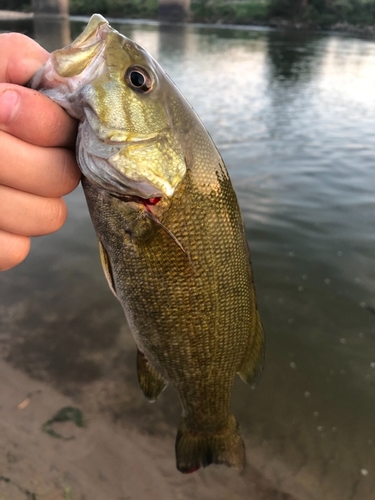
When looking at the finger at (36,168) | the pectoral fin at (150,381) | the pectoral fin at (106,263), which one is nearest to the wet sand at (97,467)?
the pectoral fin at (150,381)

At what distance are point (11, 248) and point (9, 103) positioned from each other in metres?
0.61

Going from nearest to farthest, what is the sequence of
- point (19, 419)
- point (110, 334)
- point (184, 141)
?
point (184, 141), point (19, 419), point (110, 334)

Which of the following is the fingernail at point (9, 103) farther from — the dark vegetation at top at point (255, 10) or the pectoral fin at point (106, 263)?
the dark vegetation at top at point (255, 10)

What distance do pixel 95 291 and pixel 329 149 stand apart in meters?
7.12

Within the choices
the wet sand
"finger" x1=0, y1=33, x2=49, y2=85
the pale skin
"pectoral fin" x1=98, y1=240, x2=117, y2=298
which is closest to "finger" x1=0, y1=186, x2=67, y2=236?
the pale skin

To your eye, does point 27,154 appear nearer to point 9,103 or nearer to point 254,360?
point 9,103

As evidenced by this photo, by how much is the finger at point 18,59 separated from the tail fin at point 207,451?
6.64 ft

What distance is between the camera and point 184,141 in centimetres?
160

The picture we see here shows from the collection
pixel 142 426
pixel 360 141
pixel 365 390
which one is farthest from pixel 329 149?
pixel 142 426

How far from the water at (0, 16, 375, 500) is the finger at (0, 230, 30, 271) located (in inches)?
73.5

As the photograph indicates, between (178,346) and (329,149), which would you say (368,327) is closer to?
(178,346)

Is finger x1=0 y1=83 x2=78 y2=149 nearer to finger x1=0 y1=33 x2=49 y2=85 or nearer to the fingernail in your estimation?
the fingernail

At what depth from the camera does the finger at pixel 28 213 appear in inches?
57.9

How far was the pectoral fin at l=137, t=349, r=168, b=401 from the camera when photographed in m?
2.21
